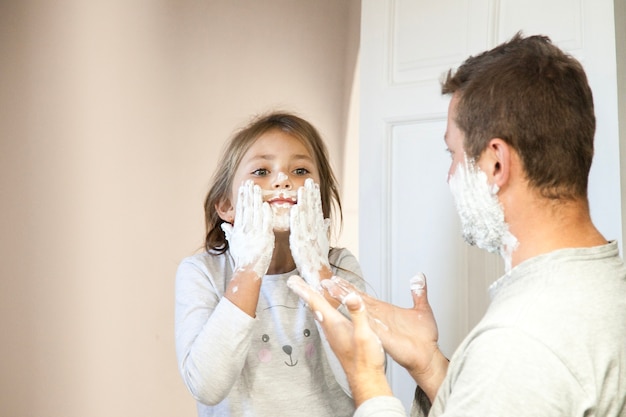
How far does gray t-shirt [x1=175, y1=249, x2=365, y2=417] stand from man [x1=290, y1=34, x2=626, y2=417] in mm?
195

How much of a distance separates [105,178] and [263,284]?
41.6 inches

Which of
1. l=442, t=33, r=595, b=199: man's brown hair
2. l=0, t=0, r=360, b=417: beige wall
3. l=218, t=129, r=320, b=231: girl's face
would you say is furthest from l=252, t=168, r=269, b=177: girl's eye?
l=0, t=0, r=360, b=417: beige wall

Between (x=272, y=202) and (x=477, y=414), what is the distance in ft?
2.19

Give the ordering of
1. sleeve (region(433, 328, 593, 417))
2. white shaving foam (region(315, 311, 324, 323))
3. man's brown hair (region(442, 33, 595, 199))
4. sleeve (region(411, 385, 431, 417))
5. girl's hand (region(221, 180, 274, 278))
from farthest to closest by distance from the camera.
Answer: girl's hand (region(221, 180, 274, 278)) → sleeve (region(411, 385, 431, 417)) → white shaving foam (region(315, 311, 324, 323)) → man's brown hair (region(442, 33, 595, 199)) → sleeve (region(433, 328, 593, 417))

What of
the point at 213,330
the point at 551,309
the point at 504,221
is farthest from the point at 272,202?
the point at 551,309

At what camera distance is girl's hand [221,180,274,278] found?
4.14 feet

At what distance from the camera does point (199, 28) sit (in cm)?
253

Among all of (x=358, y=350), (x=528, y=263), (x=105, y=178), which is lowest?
(x=358, y=350)

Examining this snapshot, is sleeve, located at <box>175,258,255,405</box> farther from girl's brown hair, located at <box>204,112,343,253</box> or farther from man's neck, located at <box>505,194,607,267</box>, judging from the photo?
man's neck, located at <box>505,194,607,267</box>

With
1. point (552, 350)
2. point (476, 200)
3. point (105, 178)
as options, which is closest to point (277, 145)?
point (476, 200)

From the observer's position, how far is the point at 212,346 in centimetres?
116

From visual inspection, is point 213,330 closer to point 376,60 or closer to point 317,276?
point 317,276

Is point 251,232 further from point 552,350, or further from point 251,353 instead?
point 552,350

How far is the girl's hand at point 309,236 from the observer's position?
131cm
